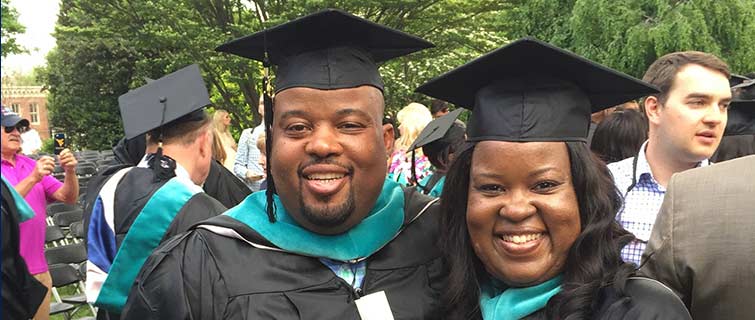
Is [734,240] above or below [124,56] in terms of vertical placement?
below

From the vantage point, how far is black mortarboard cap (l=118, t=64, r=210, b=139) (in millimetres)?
3340

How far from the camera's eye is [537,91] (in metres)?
1.80

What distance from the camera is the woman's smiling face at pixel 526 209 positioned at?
1.65m

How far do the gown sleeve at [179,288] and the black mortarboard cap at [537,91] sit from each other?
0.82 meters

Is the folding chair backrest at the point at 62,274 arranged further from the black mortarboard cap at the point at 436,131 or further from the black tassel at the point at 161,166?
the black mortarboard cap at the point at 436,131

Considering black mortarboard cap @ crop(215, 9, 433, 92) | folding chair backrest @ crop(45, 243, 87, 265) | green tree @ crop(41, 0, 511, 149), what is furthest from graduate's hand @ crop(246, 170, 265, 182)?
green tree @ crop(41, 0, 511, 149)

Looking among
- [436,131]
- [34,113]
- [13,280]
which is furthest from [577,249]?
[34,113]

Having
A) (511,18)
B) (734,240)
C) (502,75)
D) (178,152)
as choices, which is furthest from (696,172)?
(511,18)

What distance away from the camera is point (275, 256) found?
194 centimetres

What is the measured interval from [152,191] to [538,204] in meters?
2.08

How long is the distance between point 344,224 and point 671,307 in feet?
3.01

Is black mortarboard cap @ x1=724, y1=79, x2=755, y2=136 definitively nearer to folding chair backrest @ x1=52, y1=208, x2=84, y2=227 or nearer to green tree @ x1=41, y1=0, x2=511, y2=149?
folding chair backrest @ x1=52, y1=208, x2=84, y2=227

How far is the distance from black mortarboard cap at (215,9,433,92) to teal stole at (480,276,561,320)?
2.50 ft

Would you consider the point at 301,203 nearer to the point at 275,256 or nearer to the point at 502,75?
the point at 275,256
